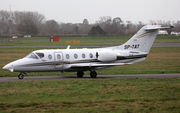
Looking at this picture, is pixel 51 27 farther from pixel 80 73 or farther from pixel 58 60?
pixel 58 60

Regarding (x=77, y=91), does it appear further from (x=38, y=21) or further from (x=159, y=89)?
(x=38, y=21)

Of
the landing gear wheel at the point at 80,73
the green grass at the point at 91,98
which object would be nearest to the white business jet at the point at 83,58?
the landing gear wheel at the point at 80,73

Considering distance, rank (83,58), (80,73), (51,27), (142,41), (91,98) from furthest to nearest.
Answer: (51,27), (142,41), (80,73), (83,58), (91,98)

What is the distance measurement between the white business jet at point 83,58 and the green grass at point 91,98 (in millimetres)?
4059

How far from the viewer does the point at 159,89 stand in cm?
1575

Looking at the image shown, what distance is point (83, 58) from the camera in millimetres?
23094

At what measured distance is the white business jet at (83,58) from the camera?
848 inches

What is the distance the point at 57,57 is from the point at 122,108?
39.2ft

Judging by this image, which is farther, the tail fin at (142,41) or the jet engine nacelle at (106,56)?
the tail fin at (142,41)

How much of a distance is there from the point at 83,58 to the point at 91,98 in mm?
9977

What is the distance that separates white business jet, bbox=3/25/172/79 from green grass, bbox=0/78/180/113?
406cm

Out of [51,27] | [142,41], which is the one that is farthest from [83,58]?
[51,27]

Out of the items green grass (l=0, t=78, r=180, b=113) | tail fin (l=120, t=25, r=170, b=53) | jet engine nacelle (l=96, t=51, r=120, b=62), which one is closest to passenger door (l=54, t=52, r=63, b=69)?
jet engine nacelle (l=96, t=51, r=120, b=62)

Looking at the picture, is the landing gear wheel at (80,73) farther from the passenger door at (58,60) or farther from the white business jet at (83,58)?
the passenger door at (58,60)
